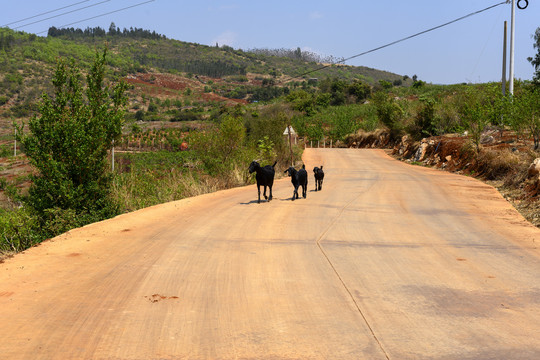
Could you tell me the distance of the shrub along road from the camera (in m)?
5.05

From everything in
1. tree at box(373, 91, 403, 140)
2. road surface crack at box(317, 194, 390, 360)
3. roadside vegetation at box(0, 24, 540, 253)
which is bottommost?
road surface crack at box(317, 194, 390, 360)

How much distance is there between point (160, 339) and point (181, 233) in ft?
19.6

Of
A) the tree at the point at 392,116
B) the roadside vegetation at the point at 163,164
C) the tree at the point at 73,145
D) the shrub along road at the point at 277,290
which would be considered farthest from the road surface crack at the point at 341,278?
the tree at the point at 392,116

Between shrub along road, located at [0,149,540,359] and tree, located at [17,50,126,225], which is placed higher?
tree, located at [17,50,126,225]

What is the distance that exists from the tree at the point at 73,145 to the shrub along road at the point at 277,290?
2.33 metres

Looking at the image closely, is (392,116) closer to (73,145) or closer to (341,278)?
(73,145)

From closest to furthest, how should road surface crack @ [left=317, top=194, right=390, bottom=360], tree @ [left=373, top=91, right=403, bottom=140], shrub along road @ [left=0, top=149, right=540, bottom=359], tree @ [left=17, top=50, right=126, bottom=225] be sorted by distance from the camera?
1. shrub along road @ [left=0, top=149, right=540, bottom=359]
2. road surface crack @ [left=317, top=194, right=390, bottom=360]
3. tree @ [left=17, top=50, right=126, bottom=225]
4. tree @ [left=373, top=91, right=403, bottom=140]

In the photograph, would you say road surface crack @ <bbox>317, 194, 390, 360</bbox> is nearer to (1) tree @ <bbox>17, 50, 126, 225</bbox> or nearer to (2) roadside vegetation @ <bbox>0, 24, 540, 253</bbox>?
(2) roadside vegetation @ <bbox>0, 24, 540, 253</bbox>

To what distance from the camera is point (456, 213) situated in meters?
14.6

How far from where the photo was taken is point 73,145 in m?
14.2

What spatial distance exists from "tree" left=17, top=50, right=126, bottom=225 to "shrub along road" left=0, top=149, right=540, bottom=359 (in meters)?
2.33

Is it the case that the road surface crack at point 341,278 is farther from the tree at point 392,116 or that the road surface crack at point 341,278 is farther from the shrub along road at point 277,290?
the tree at point 392,116

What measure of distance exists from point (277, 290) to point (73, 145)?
9.53 m

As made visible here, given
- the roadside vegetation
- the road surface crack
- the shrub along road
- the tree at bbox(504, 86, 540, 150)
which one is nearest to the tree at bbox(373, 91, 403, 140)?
the roadside vegetation
